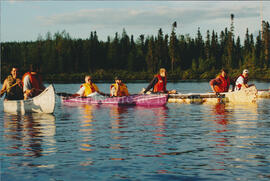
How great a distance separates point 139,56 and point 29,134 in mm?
131182

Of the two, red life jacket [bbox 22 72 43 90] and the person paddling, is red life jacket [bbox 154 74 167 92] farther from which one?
red life jacket [bbox 22 72 43 90]

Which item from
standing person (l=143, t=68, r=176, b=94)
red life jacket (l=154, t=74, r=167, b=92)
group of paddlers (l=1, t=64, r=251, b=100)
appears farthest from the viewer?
red life jacket (l=154, t=74, r=167, b=92)

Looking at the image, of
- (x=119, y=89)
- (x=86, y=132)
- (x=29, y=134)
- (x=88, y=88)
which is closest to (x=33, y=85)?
(x=29, y=134)

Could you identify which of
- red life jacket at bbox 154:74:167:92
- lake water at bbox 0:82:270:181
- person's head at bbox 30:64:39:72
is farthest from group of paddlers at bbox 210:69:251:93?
person's head at bbox 30:64:39:72

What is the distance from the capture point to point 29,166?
29.7ft

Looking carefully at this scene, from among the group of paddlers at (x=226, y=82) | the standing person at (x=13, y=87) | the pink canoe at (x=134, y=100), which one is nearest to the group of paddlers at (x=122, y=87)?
the pink canoe at (x=134, y=100)

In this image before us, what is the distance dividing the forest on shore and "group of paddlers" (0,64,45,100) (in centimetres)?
9975

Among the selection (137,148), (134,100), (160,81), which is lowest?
(137,148)

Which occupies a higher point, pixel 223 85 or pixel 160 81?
pixel 160 81

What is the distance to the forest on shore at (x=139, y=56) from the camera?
123750mm

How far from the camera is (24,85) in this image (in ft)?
64.5

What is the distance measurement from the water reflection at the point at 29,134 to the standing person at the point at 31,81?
101 centimetres

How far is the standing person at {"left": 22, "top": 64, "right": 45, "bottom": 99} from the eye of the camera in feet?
63.7

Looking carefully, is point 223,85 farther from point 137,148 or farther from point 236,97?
point 137,148
